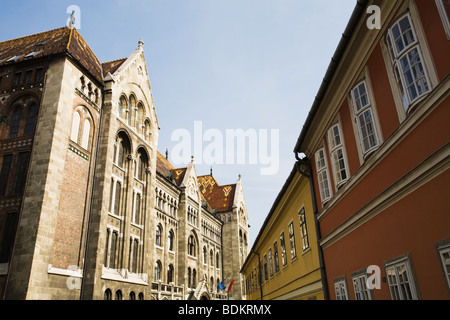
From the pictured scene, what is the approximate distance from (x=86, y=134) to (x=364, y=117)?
1986cm

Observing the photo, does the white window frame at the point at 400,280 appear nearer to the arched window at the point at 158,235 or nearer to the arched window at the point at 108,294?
the arched window at the point at 108,294

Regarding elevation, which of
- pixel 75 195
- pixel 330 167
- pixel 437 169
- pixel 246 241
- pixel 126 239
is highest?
pixel 246 241

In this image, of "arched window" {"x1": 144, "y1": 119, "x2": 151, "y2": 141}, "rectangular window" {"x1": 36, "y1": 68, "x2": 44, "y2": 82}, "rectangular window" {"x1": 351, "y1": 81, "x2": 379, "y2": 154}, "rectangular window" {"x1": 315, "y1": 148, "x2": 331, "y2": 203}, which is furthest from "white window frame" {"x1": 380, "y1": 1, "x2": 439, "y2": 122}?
"arched window" {"x1": 144, "y1": 119, "x2": 151, "y2": 141}

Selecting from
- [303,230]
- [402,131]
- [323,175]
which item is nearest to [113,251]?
[303,230]

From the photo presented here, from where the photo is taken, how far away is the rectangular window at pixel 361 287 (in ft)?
24.9

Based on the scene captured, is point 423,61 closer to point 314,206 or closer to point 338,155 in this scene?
point 338,155

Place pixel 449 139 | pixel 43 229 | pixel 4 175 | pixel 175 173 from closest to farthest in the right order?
1. pixel 449 139
2. pixel 43 229
3. pixel 4 175
4. pixel 175 173

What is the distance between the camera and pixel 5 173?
19.7m

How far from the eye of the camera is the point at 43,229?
17703mm

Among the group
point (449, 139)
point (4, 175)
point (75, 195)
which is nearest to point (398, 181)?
point (449, 139)

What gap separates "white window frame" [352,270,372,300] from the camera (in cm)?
752

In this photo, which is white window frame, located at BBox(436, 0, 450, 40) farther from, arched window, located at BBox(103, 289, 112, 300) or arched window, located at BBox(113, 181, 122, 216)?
arched window, located at BBox(113, 181, 122, 216)
